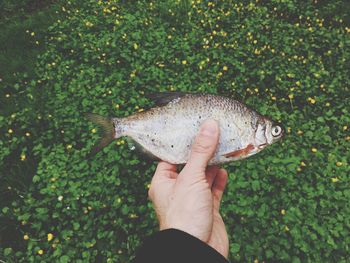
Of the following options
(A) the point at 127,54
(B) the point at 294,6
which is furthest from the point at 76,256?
(B) the point at 294,6

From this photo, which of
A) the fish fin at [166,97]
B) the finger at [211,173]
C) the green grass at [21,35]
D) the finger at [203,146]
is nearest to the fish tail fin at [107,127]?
the fish fin at [166,97]

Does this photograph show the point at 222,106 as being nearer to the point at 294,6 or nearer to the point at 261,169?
the point at 261,169

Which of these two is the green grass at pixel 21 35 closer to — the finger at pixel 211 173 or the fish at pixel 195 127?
the fish at pixel 195 127

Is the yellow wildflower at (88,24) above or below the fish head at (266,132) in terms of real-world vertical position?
below

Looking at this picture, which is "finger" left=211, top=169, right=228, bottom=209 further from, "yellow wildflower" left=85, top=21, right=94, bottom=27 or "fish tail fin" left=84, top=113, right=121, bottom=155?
"yellow wildflower" left=85, top=21, right=94, bottom=27

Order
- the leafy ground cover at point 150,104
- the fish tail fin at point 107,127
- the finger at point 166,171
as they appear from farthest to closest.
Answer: the leafy ground cover at point 150,104 < the finger at point 166,171 < the fish tail fin at point 107,127

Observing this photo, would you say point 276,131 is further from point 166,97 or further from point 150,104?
point 150,104

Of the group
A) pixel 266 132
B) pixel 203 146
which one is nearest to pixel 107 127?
pixel 203 146

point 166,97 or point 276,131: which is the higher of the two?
point 166,97
